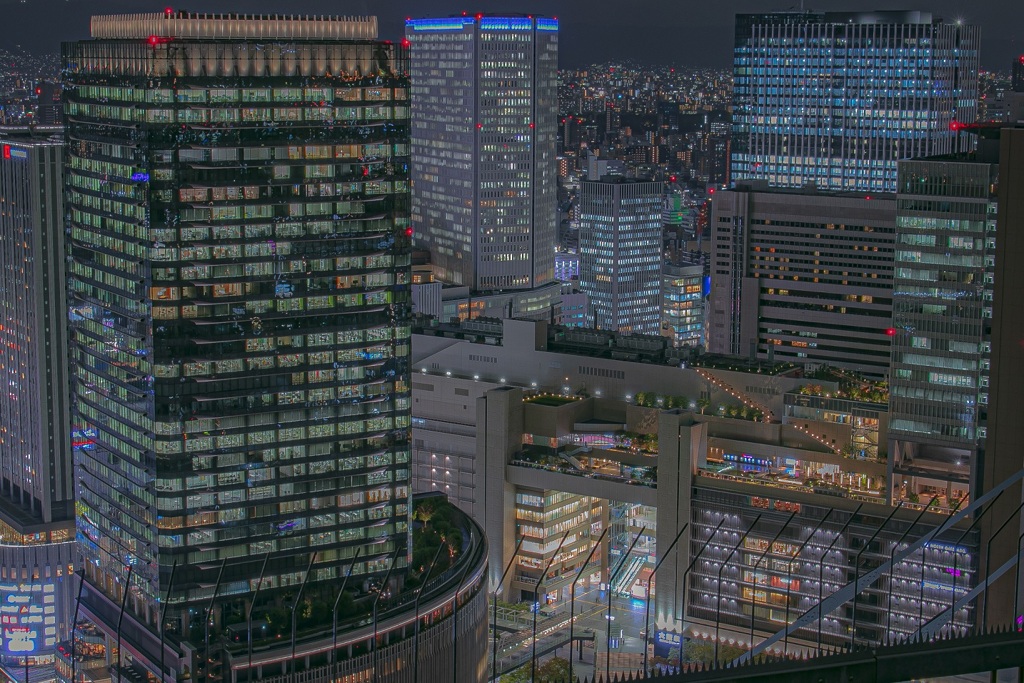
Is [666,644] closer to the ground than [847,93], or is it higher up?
closer to the ground

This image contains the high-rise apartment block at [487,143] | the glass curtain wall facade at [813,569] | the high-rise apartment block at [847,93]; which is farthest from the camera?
the high-rise apartment block at [847,93]

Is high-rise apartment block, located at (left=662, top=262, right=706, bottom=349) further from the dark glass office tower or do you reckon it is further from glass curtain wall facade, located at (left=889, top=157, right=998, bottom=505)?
the dark glass office tower

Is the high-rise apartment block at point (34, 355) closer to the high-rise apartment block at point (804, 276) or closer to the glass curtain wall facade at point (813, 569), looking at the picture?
the glass curtain wall facade at point (813, 569)

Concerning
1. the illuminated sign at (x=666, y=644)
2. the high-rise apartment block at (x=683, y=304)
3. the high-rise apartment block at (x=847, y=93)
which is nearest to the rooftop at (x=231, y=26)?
the illuminated sign at (x=666, y=644)

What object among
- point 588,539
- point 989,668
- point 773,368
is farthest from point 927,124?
point 989,668

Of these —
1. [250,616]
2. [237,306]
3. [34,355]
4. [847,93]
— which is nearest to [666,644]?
[250,616]

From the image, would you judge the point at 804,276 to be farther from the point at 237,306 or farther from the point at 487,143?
the point at 237,306
